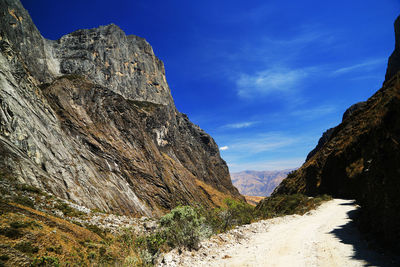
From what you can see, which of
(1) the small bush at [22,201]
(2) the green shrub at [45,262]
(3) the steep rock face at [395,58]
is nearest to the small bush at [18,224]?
(2) the green shrub at [45,262]

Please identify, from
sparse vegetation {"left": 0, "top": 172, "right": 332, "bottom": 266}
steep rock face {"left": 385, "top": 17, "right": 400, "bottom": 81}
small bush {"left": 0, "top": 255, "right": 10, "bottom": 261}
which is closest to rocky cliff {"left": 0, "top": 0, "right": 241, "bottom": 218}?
sparse vegetation {"left": 0, "top": 172, "right": 332, "bottom": 266}

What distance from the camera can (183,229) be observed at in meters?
9.26

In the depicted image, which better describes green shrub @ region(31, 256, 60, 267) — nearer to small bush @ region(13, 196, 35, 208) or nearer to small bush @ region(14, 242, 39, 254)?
small bush @ region(14, 242, 39, 254)

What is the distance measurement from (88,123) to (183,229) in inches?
1803

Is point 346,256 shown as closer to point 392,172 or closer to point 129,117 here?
point 392,172

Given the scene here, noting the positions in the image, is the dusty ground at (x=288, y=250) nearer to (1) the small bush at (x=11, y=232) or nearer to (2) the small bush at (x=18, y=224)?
(1) the small bush at (x=11, y=232)

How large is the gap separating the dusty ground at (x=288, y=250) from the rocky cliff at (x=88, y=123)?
2133cm

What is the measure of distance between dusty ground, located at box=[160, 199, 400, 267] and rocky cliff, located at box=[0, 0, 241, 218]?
21.3 meters

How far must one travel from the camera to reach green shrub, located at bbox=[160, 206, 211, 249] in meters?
8.92

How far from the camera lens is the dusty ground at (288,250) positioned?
6914mm

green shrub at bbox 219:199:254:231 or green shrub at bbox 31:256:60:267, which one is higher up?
green shrub at bbox 31:256:60:267

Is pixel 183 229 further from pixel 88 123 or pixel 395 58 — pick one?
pixel 395 58

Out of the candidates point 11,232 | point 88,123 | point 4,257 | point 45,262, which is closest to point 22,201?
point 11,232

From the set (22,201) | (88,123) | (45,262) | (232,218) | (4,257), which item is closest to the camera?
(4,257)
